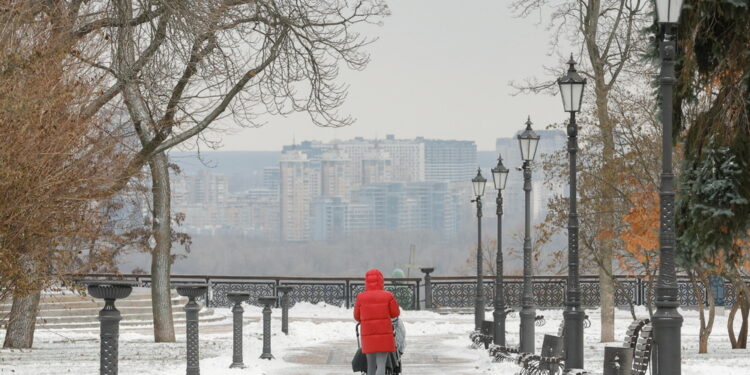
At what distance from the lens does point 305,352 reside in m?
25.8

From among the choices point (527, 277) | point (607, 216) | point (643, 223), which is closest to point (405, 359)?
point (527, 277)

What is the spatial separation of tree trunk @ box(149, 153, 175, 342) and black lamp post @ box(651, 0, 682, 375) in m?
15.8

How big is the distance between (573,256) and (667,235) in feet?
20.0

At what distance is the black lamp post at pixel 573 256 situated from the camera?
1820cm

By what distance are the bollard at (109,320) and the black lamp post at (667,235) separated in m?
5.31

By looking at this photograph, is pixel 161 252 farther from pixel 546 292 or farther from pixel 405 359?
pixel 546 292

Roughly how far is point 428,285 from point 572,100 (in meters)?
27.4

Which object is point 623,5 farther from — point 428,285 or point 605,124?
point 428,285

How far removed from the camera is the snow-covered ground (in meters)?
20.2

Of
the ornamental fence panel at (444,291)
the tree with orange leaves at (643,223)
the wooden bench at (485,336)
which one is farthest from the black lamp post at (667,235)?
the ornamental fence panel at (444,291)

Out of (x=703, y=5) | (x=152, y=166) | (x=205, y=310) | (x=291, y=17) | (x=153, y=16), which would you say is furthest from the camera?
(x=205, y=310)

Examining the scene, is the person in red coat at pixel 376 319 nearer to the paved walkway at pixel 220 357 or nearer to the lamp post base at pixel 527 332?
the paved walkway at pixel 220 357

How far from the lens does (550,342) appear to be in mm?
19234

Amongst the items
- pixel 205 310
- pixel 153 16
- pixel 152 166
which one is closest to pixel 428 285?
pixel 205 310
